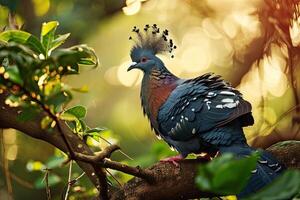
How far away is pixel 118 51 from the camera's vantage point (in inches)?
109

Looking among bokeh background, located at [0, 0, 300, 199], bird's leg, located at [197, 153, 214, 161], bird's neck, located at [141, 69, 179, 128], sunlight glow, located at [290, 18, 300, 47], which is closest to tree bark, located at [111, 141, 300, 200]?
bird's leg, located at [197, 153, 214, 161]

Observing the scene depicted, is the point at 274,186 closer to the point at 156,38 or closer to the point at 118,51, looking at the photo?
the point at 156,38

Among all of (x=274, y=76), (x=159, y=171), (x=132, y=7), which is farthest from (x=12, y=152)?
(x=159, y=171)

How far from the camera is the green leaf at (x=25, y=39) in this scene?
1.11 m

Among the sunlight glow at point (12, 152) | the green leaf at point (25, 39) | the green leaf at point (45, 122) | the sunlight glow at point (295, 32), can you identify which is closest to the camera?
the green leaf at point (45, 122)

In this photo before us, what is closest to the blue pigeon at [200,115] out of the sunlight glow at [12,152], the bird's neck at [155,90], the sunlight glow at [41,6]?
the bird's neck at [155,90]

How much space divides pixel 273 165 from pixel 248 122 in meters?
0.27

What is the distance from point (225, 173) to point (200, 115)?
0.97 m

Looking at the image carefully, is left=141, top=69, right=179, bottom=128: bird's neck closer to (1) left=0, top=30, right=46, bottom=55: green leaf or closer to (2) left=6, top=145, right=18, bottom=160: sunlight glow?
(1) left=0, top=30, right=46, bottom=55: green leaf

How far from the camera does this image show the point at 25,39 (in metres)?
1.13

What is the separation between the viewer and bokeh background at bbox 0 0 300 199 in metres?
2.17

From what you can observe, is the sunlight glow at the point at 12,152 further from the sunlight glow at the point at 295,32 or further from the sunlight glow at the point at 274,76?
the sunlight glow at the point at 295,32

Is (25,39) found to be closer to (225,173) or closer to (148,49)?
(225,173)

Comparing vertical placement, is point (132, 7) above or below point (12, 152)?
above
